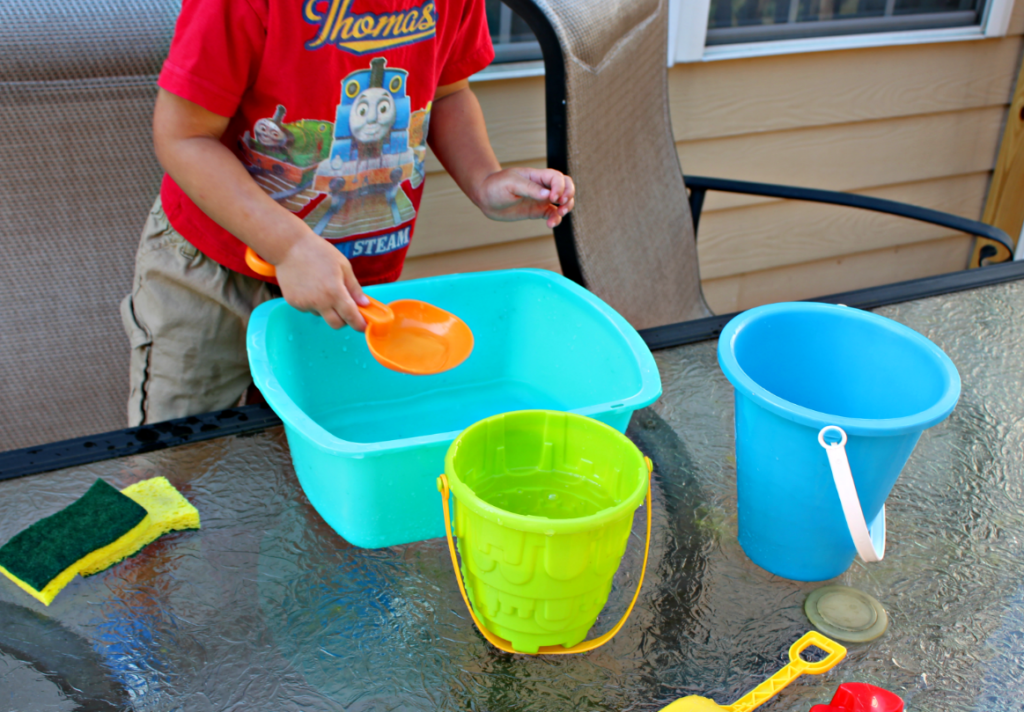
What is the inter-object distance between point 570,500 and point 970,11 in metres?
2.17

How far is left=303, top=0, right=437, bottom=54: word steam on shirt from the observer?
76 cm

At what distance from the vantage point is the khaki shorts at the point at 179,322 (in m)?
0.96

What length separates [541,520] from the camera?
0.43 metres

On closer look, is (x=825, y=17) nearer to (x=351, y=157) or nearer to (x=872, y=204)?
(x=872, y=204)

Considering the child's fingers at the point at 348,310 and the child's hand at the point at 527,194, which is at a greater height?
the child's hand at the point at 527,194

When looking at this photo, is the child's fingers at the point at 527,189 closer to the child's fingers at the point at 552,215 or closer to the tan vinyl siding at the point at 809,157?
the child's fingers at the point at 552,215

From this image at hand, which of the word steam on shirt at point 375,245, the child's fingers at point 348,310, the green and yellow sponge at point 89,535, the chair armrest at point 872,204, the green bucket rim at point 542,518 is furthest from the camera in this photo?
the chair armrest at point 872,204

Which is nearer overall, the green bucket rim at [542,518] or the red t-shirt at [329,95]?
the green bucket rim at [542,518]

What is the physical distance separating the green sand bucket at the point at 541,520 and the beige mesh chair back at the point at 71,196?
2.66 ft

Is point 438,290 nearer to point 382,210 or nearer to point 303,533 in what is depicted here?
point 382,210

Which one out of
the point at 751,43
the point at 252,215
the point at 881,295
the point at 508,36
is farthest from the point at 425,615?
the point at 751,43

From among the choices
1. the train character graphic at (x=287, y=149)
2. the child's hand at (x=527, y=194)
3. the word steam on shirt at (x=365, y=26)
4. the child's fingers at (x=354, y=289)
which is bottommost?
the child's fingers at (x=354, y=289)

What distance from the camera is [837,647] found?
0.54 m

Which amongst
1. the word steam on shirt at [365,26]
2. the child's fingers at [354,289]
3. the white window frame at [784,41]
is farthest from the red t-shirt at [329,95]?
the white window frame at [784,41]
